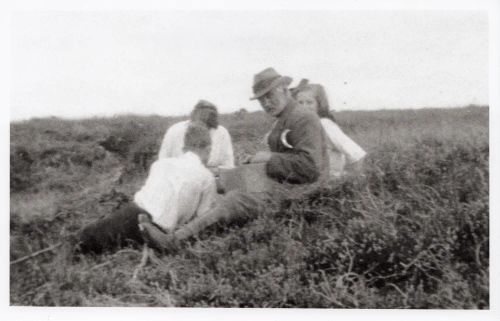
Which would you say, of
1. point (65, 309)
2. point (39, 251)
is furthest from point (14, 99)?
point (65, 309)

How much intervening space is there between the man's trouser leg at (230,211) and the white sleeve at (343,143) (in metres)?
0.72

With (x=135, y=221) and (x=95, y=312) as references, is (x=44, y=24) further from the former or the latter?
(x=95, y=312)

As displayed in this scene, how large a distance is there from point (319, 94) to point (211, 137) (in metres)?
0.95

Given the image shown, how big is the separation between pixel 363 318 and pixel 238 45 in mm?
2392

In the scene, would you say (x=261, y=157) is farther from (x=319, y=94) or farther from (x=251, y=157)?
(x=319, y=94)

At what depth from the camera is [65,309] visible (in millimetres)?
4895

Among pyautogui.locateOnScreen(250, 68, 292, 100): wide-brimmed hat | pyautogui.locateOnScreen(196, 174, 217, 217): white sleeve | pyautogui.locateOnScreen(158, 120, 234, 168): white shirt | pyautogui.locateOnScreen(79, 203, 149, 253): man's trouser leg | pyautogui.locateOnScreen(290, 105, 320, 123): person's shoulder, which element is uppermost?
pyautogui.locateOnScreen(250, 68, 292, 100): wide-brimmed hat

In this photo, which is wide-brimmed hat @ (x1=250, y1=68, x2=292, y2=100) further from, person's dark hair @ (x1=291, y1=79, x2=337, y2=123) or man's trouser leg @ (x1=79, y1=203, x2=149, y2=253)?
man's trouser leg @ (x1=79, y1=203, x2=149, y2=253)

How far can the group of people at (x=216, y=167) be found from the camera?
493 centimetres

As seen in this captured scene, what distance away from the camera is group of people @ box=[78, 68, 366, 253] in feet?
16.2

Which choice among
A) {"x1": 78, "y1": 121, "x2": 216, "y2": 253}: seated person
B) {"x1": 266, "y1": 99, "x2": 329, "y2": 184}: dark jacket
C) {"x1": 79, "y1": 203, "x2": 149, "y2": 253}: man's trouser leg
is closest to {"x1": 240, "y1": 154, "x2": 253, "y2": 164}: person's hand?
{"x1": 266, "y1": 99, "x2": 329, "y2": 184}: dark jacket

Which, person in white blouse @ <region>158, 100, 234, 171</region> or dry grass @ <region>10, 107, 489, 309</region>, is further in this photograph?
person in white blouse @ <region>158, 100, 234, 171</region>

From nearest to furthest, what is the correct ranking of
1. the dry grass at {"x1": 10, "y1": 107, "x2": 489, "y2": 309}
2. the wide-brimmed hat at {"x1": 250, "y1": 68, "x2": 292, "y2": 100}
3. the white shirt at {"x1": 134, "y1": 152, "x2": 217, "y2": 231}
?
the dry grass at {"x1": 10, "y1": 107, "x2": 489, "y2": 309} → the white shirt at {"x1": 134, "y1": 152, "x2": 217, "y2": 231} → the wide-brimmed hat at {"x1": 250, "y1": 68, "x2": 292, "y2": 100}

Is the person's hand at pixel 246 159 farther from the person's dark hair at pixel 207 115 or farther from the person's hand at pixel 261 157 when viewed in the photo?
the person's dark hair at pixel 207 115
